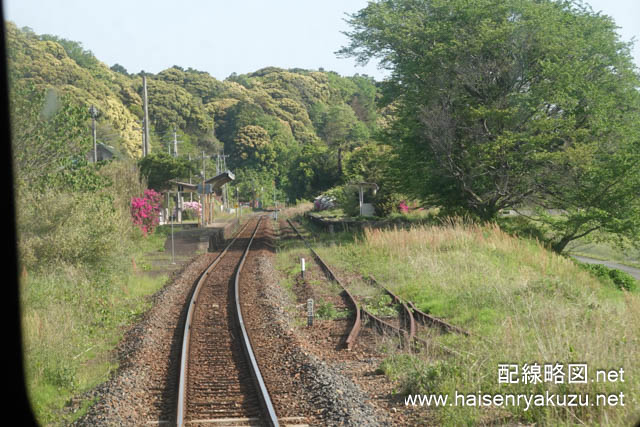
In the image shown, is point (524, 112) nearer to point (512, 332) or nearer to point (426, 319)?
point (426, 319)

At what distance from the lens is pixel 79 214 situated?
Answer: 14.6 metres

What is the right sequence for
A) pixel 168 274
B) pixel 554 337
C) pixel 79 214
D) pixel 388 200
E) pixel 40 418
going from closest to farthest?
pixel 40 418, pixel 554 337, pixel 79 214, pixel 168 274, pixel 388 200

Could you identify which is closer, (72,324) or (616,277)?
(72,324)

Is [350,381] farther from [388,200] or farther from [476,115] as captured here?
[388,200]

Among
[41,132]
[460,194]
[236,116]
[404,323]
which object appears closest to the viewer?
[404,323]

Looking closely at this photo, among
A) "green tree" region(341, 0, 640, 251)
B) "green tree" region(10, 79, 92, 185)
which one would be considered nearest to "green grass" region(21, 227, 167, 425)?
"green tree" region(10, 79, 92, 185)

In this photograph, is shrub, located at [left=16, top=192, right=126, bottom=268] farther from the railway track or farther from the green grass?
the railway track

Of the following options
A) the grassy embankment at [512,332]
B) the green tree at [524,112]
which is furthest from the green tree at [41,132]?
the green tree at [524,112]

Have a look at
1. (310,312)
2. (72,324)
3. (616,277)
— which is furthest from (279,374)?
(616,277)

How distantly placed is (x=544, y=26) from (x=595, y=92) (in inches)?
132

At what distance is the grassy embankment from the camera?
595cm

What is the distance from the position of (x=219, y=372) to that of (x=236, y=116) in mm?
Result: 110287

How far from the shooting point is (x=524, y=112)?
77.5 feet

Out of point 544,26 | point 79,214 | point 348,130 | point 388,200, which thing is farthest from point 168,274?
point 348,130
